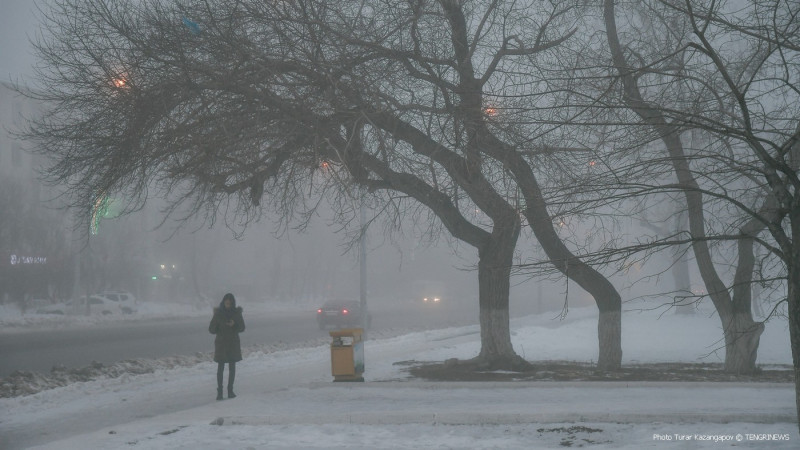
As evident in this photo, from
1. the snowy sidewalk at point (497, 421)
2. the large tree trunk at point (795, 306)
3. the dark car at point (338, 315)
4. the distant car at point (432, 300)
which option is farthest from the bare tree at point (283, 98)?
the distant car at point (432, 300)

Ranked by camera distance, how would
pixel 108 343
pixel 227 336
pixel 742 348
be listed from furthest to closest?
1. pixel 108 343
2. pixel 742 348
3. pixel 227 336

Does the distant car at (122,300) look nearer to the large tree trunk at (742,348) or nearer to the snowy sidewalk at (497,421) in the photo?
the snowy sidewalk at (497,421)

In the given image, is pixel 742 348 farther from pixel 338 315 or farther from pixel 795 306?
pixel 338 315

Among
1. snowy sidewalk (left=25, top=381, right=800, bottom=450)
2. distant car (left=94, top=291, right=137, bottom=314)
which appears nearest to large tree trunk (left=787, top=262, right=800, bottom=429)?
snowy sidewalk (left=25, top=381, right=800, bottom=450)

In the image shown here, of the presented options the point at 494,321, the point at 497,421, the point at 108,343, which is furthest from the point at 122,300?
the point at 497,421

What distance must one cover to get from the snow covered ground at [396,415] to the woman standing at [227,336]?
61 cm

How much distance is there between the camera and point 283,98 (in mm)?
13164

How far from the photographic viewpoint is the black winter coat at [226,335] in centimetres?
1301

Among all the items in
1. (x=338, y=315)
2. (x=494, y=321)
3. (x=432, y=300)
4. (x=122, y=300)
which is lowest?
(x=338, y=315)

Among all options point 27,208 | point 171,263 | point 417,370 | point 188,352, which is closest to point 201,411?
point 417,370

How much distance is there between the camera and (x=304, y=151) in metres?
14.0

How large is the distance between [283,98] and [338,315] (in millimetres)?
26049

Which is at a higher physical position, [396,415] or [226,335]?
[226,335]

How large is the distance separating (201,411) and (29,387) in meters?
4.83
